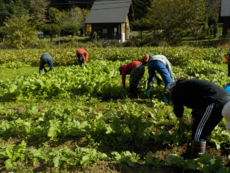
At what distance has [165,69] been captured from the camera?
5266mm

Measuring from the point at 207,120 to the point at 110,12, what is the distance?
3149 cm

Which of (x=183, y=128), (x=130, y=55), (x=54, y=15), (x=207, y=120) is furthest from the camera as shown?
(x=54, y=15)

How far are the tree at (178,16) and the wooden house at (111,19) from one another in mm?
7668

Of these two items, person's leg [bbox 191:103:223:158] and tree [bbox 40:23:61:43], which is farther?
tree [bbox 40:23:61:43]

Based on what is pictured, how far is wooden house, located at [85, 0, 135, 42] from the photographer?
3067 cm

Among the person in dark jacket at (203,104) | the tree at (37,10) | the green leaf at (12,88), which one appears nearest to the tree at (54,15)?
the tree at (37,10)

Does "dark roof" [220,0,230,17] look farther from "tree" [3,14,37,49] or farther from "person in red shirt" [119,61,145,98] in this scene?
"person in red shirt" [119,61,145,98]

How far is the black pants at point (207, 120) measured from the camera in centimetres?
278

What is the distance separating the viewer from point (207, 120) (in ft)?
9.26

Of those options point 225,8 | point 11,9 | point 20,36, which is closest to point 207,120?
point 20,36

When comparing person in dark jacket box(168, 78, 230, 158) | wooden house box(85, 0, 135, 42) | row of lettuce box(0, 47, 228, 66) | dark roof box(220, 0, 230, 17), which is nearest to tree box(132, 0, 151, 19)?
wooden house box(85, 0, 135, 42)

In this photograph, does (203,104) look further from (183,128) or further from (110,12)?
(110,12)

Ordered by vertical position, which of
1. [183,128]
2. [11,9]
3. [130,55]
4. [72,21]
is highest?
[11,9]

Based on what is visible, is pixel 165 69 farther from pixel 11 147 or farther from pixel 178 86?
pixel 11 147
